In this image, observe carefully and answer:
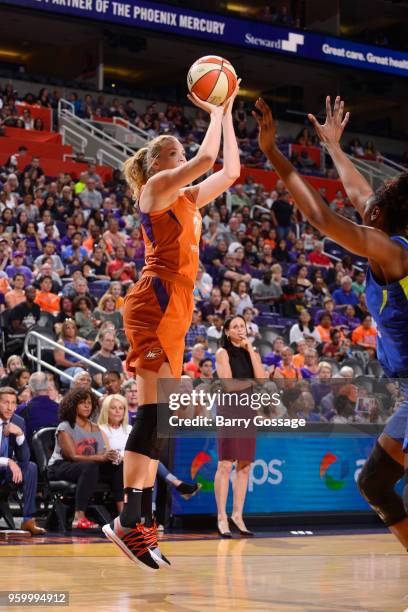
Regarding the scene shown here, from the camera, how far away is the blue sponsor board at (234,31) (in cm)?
2423

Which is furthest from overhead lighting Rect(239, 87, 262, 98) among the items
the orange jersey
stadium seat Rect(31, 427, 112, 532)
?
the orange jersey

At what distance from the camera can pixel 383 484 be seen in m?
4.39

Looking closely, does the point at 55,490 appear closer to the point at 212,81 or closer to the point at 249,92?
the point at 212,81

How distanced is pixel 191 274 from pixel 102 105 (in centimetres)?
2062

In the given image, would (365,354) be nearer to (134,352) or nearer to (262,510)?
(262,510)

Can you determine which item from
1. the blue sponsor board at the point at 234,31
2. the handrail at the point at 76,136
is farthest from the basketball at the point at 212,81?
the blue sponsor board at the point at 234,31

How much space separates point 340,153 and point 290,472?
19.6 feet

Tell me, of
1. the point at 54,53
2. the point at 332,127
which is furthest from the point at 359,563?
the point at 54,53

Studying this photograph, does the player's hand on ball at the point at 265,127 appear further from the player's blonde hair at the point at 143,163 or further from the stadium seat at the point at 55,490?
the stadium seat at the point at 55,490

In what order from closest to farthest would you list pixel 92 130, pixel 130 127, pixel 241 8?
1. pixel 92 130
2. pixel 130 127
3. pixel 241 8

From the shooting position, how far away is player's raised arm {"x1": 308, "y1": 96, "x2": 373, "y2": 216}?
4.62 m

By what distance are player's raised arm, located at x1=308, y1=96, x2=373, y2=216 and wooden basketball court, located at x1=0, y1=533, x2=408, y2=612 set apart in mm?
1975

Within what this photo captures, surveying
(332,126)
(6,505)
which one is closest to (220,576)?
(332,126)

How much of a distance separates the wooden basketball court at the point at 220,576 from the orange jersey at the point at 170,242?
1.71 m
